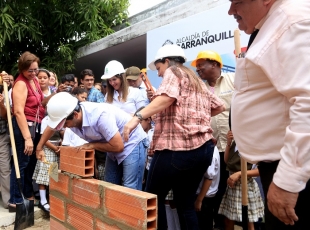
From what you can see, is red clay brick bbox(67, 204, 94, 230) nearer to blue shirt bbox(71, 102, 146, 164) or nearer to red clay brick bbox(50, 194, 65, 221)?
red clay brick bbox(50, 194, 65, 221)

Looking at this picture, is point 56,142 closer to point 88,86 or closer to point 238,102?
point 88,86

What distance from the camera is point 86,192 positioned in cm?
222

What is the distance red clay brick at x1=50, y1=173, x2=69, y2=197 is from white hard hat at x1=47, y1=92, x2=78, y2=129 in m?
0.43

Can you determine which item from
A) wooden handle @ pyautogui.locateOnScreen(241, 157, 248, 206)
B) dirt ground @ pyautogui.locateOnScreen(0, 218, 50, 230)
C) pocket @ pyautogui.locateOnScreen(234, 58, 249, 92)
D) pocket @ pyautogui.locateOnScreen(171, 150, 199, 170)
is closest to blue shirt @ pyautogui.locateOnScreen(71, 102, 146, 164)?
pocket @ pyautogui.locateOnScreen(171, 150, 199, 170)

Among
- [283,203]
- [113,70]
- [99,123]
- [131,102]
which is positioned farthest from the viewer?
[131,102]

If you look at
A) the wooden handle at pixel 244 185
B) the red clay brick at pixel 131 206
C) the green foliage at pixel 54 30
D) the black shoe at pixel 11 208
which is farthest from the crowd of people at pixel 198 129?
the green foliage at pixel 54 30

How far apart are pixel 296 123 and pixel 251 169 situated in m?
1.85

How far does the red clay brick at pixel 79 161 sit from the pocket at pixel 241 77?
4.09 ft

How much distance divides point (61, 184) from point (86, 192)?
0.46 m

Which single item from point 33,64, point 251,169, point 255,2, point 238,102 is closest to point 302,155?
point 238,102

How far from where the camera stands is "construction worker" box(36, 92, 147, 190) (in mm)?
2420

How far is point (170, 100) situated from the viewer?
2256 mm

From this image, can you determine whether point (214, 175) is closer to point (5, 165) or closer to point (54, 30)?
point (5, 165)

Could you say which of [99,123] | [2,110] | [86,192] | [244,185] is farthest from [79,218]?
[2,110]
